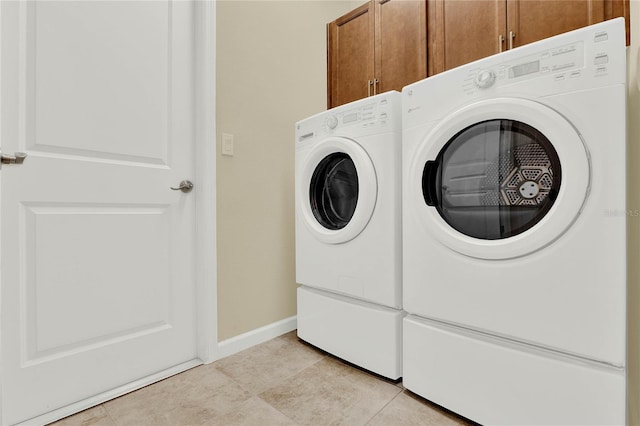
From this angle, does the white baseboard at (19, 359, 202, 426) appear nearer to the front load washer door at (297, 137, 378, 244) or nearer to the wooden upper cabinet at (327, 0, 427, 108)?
the front load washer door at (297, 137, 378, 244)

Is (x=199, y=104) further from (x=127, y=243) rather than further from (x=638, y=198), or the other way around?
(x=638, y=198)

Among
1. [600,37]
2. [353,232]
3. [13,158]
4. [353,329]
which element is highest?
[600,37]

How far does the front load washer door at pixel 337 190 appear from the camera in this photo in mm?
1249

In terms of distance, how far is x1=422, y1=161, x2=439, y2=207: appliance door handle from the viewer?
107cm

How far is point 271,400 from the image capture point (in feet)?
3.76

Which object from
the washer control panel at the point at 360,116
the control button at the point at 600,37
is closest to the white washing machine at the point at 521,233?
the control button at the point at 600,37

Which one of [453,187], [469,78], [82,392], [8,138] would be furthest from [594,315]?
[8,138]

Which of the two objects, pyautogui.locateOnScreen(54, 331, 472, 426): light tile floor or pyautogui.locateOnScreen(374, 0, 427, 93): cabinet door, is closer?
pyautogui.locateOnScreen(54, 331, 472, 426): light tile floor

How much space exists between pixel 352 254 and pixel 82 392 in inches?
44.6

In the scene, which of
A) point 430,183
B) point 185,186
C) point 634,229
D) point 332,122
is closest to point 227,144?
point 185,186

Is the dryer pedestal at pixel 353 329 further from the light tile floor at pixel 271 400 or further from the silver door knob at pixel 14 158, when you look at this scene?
the silver door knob at pixel 14 158

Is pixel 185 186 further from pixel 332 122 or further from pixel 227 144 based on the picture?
pixel 332 122

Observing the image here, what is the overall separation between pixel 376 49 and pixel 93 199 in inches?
66.2

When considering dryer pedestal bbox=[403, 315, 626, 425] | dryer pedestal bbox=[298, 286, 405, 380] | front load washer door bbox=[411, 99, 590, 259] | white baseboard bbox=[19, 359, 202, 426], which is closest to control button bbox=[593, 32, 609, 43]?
front load washer door bbox=[411, 99, 590, 259]
